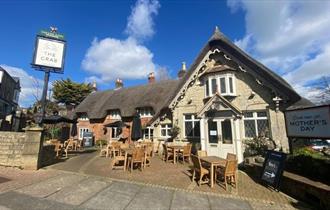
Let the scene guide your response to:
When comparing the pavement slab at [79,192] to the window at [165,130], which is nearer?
the pavement slab at [79,192]

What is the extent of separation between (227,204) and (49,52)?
11.3 m

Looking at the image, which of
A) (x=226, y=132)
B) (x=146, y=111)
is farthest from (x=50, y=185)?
(x=146, y=111)

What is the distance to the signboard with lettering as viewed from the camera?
573cm

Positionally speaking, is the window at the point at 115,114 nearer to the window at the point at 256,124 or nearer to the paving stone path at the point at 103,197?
the window at the point at 256,124

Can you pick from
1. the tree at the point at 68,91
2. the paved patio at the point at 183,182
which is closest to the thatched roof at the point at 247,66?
the paved patio at the point at 183,182

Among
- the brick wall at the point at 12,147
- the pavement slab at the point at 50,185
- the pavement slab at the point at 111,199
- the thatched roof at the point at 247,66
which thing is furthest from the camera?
the thatched roof at the point at 247,66

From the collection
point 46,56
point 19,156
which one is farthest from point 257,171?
point 46,56

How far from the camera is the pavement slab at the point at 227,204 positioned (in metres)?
4.99

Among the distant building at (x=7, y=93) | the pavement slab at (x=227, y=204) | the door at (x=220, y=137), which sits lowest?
the pavement slab at (x=227, y=204)

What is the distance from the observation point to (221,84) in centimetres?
1240

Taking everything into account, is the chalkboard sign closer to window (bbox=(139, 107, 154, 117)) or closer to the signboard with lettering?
the signboard with lettering

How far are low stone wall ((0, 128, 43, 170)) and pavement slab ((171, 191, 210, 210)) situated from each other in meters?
6.66

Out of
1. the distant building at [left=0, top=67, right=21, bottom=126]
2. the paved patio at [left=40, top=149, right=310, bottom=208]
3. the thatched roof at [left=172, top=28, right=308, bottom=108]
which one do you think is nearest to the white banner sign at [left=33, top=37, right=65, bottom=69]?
the paved patio at [left=40, top=149, right=310, bottom=208]

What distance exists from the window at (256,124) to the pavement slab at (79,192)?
8579mm
